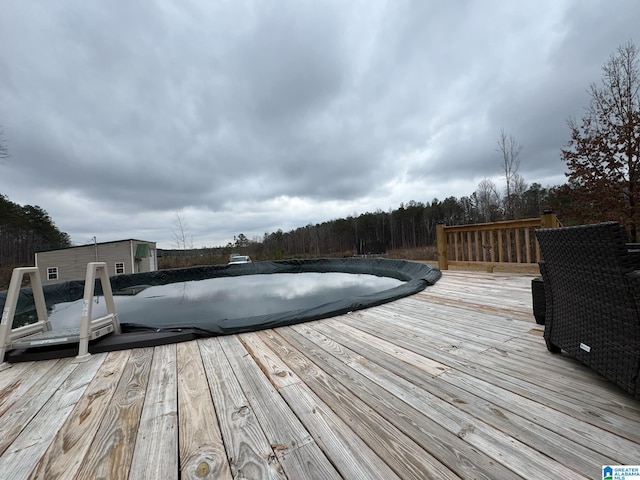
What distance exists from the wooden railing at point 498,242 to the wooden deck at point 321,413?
9.07ft

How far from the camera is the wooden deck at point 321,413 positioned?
731mm

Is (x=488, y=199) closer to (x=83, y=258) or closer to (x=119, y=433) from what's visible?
(x=119, y=433)

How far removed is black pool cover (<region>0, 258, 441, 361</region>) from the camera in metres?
1.72

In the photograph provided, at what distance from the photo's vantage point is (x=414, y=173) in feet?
41.3

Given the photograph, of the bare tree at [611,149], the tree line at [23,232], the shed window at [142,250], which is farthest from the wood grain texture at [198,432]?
the tree line at [23,232]

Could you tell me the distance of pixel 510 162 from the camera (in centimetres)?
970

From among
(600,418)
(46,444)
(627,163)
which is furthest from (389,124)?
(46,444)

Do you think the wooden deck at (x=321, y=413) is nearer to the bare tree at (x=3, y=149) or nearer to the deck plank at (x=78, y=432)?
the deck plank at (x=78, y=432)

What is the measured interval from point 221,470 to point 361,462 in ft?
1.34

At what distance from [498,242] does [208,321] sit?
14.6 feet

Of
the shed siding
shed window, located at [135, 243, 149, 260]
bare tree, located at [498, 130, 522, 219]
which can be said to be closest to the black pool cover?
the shed siding

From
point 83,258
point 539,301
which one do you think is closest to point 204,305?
point 539,301

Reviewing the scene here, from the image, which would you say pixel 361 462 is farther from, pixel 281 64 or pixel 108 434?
pixel 281 64

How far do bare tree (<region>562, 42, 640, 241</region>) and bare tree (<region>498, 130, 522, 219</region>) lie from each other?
3.01 meters
